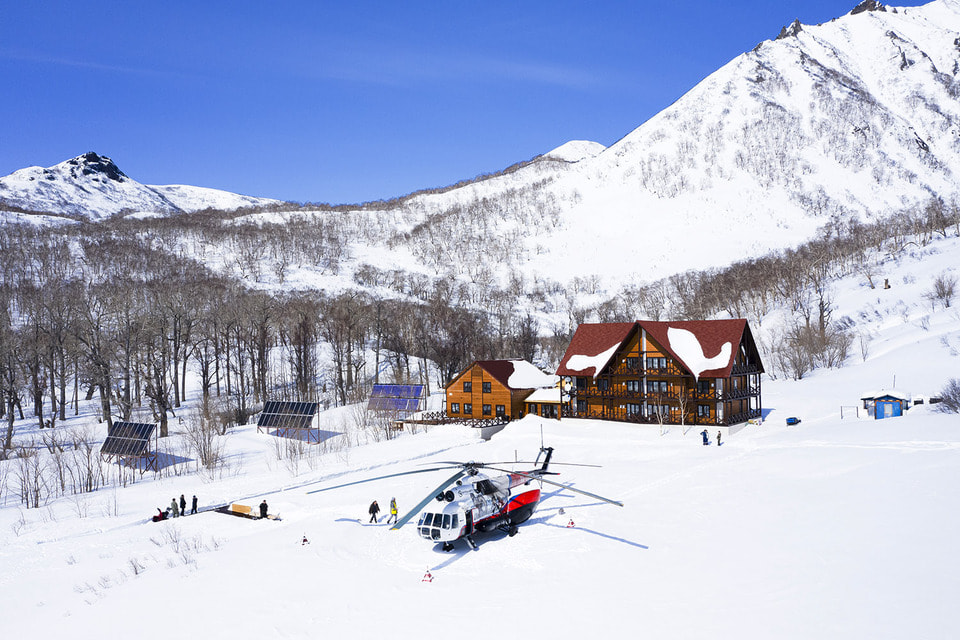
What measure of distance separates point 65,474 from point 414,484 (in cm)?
2537

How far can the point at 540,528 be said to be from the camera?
903 inches

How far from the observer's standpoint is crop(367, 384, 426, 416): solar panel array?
54.3m

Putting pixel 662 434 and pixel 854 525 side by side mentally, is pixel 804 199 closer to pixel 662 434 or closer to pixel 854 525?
pixel 662 434

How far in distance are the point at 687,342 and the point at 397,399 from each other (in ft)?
84.5

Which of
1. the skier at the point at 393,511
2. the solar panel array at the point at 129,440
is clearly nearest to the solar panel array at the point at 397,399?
the solar panel array at the point at 129,440

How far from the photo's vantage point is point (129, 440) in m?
42.1

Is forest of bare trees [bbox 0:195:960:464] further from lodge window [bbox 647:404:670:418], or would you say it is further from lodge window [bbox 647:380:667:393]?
lodge window [bbox 647:404:670:418]

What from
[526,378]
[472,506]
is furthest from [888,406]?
[472,506]

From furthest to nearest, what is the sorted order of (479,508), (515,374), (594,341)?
(515,374)
(594,341)
(479,508)

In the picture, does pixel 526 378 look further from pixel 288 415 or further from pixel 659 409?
pixel 288 415

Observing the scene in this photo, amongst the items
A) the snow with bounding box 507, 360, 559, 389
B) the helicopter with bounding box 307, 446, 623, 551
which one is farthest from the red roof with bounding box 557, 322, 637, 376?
the helicopter with bounding box 307, 446, 623, 551

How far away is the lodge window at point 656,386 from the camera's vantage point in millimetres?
44875

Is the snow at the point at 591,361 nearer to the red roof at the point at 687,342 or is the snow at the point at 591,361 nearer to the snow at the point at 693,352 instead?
the red roof at the point at 687,342

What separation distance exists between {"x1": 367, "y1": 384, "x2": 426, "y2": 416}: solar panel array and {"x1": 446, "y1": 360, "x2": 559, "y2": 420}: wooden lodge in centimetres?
325
